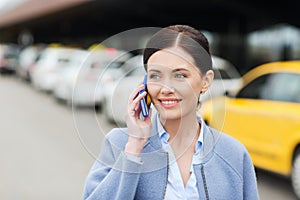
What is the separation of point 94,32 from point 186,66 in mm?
39402

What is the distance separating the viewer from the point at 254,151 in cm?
647

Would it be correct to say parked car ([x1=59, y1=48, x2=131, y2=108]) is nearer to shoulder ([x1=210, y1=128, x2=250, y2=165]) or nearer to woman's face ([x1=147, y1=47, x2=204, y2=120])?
woman's face ([x1=147, y1=47, x2=204, y2=120])

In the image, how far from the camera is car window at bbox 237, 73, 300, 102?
607 cm

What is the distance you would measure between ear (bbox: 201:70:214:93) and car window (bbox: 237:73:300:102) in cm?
452

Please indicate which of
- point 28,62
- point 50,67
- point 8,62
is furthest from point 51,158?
point 8,62

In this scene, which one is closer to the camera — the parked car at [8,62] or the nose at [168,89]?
the nose at [168,89]

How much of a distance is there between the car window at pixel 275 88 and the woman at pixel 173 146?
4461 mm

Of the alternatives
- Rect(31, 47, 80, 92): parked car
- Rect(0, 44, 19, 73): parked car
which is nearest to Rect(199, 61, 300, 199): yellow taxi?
Rect(31, 47, 80, 92): parked car

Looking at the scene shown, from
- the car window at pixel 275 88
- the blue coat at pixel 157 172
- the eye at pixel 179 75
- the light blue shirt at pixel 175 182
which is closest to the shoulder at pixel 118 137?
the blue coat at pixel 157 172

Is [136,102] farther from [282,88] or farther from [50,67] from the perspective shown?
[50,67]

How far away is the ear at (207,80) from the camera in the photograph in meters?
1.60

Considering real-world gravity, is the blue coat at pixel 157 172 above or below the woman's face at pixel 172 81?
below

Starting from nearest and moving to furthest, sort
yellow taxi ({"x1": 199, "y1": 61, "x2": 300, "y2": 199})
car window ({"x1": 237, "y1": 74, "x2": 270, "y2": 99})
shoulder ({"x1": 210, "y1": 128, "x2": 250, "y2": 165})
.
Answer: shoulder ({"x1": 210, "y1": 128, "x2": 250, "y2": 165}), yellow taxi ({"x1": 199, "y1": 61, "x2": 300, "y2": 199}), car window ({"x1": 237, "y1": 74, "x2": 270, "y2": 99})

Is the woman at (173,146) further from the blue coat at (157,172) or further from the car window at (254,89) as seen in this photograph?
the car window at (254,89)
